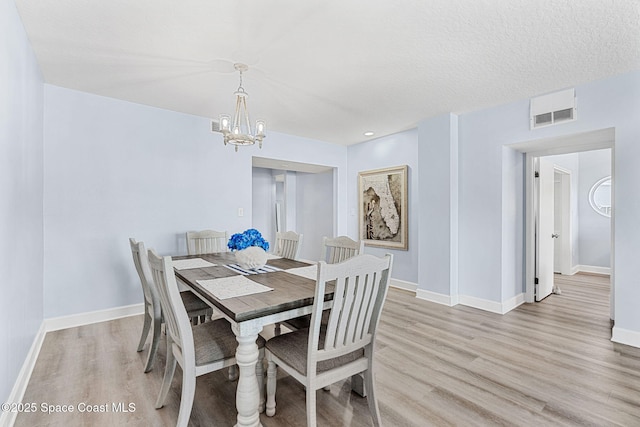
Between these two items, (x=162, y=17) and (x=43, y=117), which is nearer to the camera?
(x=162, y=17)

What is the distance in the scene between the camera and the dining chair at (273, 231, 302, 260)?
318 centimetres

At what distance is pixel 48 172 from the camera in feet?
9.62

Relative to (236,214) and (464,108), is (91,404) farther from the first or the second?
(464,108)

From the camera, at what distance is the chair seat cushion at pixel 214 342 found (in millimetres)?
1580

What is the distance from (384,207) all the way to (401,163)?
74 cm

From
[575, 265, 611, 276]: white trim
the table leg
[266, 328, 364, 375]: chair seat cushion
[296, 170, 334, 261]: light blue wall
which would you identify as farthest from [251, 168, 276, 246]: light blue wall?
[575, 265, 611, 276]: white trim

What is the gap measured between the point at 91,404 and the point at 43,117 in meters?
2.68

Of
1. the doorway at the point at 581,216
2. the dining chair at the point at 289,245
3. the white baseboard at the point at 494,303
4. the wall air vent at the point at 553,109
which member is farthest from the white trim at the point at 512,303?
the dining chair at the point at 289,245

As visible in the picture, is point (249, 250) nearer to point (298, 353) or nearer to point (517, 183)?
point (298, 353)

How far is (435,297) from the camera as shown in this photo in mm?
3863

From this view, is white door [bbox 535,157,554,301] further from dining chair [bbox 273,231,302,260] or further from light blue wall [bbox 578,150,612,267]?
dining chair [bbox 273,231,302,260]

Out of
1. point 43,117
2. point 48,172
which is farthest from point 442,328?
point 43,117

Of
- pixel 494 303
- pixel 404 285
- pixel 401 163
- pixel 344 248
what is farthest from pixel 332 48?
pixel 404 285

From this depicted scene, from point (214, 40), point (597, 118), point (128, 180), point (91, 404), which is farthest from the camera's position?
point (128, 180)
